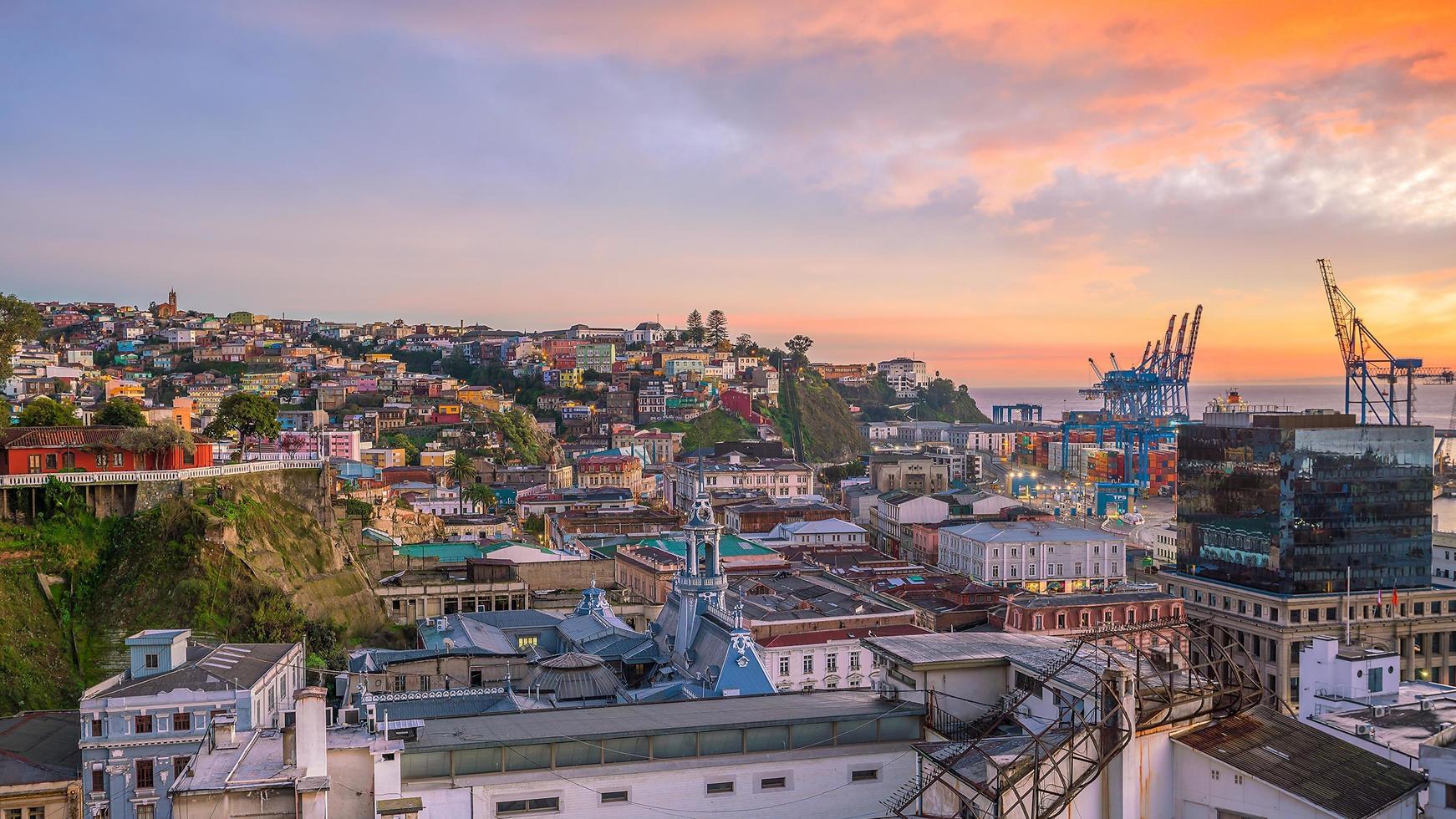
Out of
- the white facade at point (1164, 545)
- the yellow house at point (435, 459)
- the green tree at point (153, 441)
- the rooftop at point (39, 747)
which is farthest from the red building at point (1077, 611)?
the yellow house at point (435, 459)

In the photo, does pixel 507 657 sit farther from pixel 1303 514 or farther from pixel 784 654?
pixel 1303 514

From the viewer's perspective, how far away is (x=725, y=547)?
198ft

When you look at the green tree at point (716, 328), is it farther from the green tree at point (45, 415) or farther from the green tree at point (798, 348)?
the green tree at point (45, 415)

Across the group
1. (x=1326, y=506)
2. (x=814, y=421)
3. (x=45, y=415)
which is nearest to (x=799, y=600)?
(x=1326, y=506)

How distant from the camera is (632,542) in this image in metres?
62.5

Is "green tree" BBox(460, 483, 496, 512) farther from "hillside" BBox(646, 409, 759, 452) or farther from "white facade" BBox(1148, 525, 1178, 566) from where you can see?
"white facade" BBox(1148, 525, 1178, 566)

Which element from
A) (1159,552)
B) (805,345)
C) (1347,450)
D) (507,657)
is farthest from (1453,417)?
(507,657)

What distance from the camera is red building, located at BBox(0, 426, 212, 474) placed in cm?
3825

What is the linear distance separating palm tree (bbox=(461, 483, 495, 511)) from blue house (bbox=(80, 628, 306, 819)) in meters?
50.5

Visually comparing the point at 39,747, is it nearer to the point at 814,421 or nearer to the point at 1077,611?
the point at 1077,611

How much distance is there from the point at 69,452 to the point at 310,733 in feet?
98.4

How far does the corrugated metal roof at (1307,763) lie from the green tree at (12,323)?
4833 centimetres

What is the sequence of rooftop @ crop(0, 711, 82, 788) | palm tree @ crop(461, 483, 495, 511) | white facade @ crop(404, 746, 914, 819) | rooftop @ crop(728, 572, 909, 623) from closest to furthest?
white facade @ crop(404, 746, 914, 819), rooftop @ crop(0, 711, 82, 788), rooftop @ crop(728, 572, 909, 623), palm tree @ crop(461, 483, 495, 511)

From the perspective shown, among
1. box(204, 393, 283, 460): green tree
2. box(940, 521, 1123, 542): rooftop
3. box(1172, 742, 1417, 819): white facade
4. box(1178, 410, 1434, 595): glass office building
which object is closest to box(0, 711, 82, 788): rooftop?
box(1172, 742, 1417, 819): white facade
